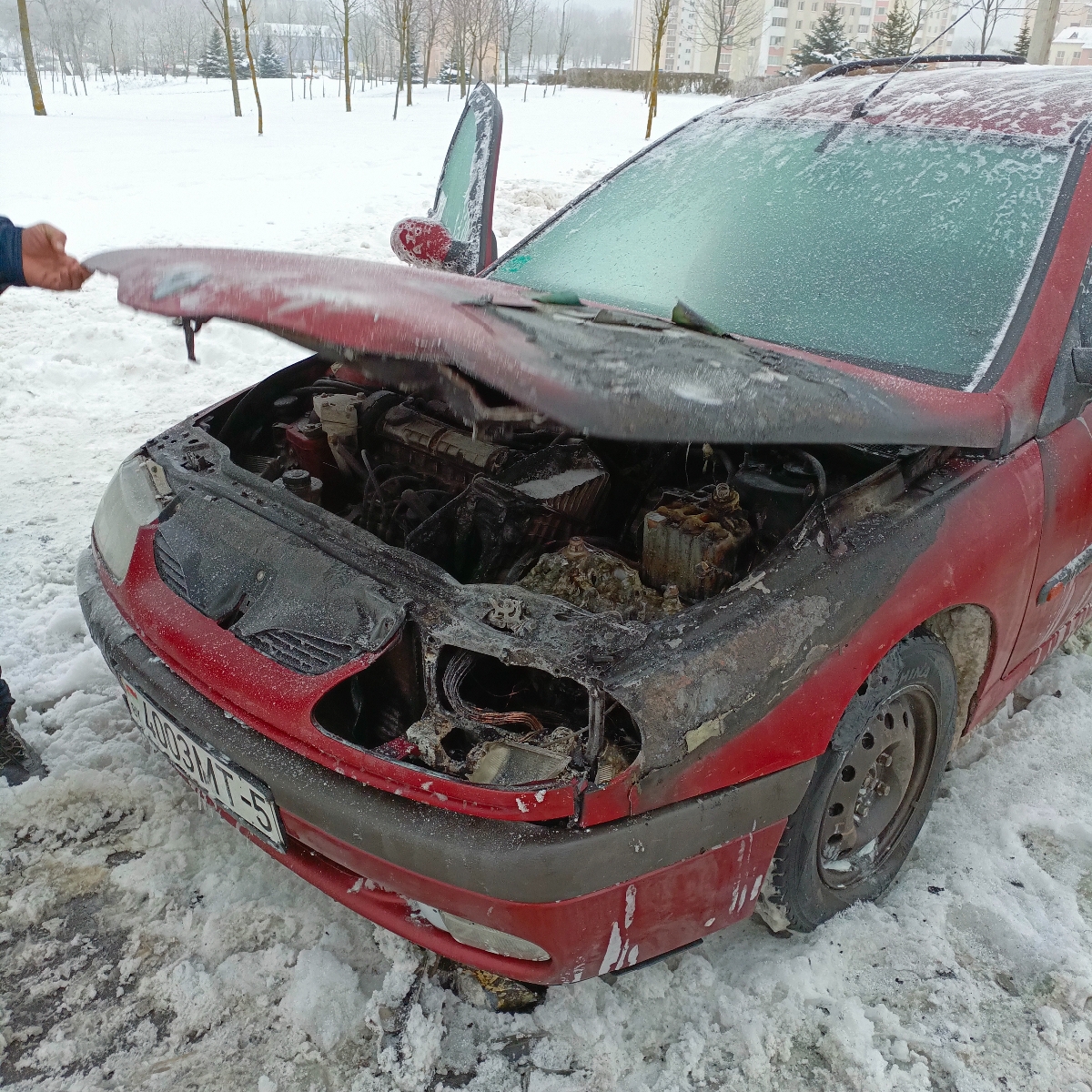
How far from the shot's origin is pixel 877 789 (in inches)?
76.9

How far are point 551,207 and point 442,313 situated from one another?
368 inches

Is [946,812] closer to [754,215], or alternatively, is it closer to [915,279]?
[915,279]

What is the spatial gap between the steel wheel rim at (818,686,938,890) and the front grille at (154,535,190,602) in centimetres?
146

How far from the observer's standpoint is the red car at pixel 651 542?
143 cm

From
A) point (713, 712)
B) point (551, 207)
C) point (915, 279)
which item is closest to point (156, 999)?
point (713, 712)

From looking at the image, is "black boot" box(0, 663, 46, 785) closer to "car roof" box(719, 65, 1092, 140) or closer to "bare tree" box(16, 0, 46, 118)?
"car roof" box(719, 65, 1092, 140)

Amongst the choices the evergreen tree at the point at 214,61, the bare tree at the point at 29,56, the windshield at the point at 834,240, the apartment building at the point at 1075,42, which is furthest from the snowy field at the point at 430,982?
the evergreen tree at the point at 214,61

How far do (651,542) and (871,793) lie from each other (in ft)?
2.48

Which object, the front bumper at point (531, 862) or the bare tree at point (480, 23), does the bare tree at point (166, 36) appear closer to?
the bare tree at point (480, 23)

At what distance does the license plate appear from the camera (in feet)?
5.32

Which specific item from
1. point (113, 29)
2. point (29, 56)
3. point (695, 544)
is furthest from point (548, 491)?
point (113, 29)

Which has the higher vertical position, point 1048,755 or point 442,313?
point 442,313

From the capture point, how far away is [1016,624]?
210cm

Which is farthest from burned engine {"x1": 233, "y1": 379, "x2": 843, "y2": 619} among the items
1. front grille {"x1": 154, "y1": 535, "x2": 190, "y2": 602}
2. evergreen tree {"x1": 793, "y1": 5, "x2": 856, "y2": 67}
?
evergreen tree {"x1": 793, "y1": 5, "x2": 856, "y2": 67}
